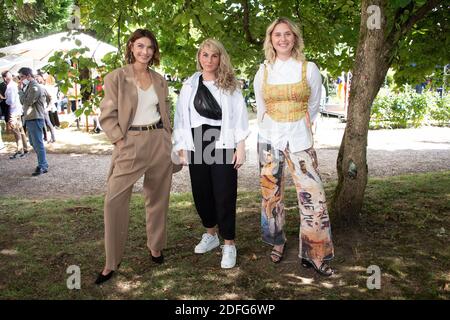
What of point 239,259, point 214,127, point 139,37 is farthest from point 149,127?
point 239,259

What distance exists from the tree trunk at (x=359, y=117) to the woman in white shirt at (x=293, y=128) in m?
0.69

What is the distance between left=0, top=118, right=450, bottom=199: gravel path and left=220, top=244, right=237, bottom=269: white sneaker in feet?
12.8

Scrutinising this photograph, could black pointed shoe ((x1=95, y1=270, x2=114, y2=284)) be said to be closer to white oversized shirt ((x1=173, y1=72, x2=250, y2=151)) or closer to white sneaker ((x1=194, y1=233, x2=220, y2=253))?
white sneaker ((x1=194, y1=233, x2=220, y2=253))

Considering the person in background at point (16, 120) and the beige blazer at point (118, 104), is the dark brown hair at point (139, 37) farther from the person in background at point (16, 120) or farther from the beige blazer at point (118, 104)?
the person in background at point (16, 120)

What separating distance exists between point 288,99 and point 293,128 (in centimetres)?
24

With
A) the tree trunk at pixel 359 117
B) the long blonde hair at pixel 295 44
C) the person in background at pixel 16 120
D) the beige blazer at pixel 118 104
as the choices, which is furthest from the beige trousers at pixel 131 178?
the person in background at pixel 16 120

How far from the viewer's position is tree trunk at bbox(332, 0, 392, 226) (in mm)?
4082

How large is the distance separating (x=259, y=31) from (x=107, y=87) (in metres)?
3.13

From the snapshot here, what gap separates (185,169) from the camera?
9773mm

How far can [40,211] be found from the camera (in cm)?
595

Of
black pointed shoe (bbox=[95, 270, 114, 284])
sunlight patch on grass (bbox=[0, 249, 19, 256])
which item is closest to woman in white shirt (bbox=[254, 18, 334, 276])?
black pointed shoe (bbox=[95, 270, 114, 284])

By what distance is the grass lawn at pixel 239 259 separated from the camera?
139 inches

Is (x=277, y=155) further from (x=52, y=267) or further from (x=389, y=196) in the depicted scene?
(x=389, y=196)
